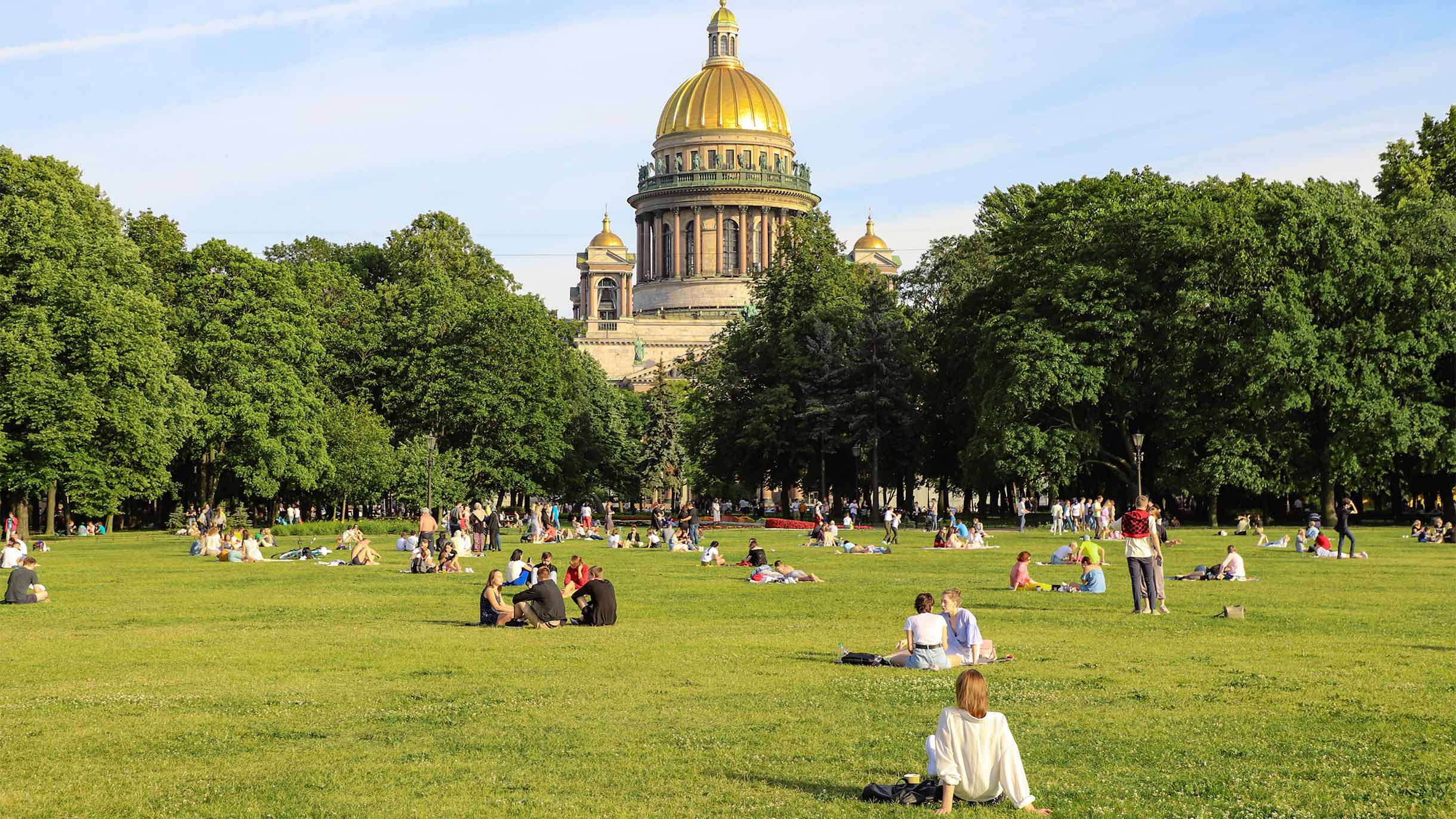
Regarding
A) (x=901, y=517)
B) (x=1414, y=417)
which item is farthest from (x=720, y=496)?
(x=1414, y=417)

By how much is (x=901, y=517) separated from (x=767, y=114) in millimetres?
79457

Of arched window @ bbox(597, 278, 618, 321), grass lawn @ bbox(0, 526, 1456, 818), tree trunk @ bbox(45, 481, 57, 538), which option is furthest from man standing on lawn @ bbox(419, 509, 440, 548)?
arched window @ bbox(597, 278, 618, 321)

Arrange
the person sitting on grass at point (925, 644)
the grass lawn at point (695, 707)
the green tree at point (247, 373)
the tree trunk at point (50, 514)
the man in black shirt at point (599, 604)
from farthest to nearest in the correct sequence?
the green tree at point (247, 373), the tree trunk at point (50, 514), the man in black shirt at point (599, 604), the person sitting on grass at point (925, 644), the grass lawn at point (695, 707)

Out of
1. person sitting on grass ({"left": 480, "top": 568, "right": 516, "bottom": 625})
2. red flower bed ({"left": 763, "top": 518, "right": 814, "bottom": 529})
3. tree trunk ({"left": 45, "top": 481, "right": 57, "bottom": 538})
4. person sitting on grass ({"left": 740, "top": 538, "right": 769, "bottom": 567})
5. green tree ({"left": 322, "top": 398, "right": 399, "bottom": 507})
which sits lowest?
person sitting on grass ({"left": 480, "top": 568, "right": 516, "bottom": 625})

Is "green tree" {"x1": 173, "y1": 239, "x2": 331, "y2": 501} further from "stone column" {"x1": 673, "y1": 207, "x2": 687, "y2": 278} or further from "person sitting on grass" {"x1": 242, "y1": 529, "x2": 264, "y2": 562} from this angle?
"stone column" {"x1": 673, "y1": 207, "x2": 687, "y2": 278}

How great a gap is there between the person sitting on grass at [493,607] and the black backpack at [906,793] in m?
11.0

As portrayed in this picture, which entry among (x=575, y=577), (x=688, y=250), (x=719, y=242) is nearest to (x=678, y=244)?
(x=688, y=250)

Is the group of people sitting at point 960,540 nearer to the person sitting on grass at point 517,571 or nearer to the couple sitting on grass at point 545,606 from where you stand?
the person sitting on grass at point 517,571

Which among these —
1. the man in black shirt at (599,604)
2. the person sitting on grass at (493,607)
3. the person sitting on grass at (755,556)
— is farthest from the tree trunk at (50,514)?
the man in black shirt at (599,604)

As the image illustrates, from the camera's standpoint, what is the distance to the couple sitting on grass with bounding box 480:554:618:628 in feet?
65.3

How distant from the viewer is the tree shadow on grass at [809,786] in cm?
998

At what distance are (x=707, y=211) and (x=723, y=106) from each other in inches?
366

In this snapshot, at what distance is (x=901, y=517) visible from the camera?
70.8m

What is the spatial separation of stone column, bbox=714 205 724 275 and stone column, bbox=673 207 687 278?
3082mm
